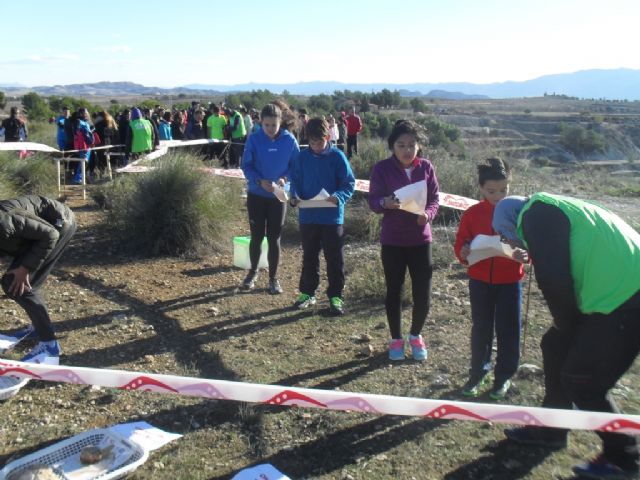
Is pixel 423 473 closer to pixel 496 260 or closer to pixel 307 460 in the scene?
pixel 307 460

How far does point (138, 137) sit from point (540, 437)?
34.8 feet

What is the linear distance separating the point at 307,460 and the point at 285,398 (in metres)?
0.44

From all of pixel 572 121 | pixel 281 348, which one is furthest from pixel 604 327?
pixel 572 121

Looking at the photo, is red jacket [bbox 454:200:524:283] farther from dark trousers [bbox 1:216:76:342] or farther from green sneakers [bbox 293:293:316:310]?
dark trousers [bbox 1:216:76:342]

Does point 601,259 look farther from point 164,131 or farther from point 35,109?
point 35,109

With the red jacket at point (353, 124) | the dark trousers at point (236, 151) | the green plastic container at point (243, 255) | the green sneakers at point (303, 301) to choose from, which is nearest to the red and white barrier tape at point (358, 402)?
the green sneakers at point (303, 301)

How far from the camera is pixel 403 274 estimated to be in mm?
4363

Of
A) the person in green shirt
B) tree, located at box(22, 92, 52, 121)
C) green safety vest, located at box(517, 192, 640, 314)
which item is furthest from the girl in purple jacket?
tree, located at box(22, 92, 52, 121)

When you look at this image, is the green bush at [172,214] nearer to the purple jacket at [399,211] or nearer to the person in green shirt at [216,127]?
the purple jacket at [399,211]

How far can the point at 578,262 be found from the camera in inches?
109

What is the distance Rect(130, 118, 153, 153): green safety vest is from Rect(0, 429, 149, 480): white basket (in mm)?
9674

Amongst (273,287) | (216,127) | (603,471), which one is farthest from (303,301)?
(216,127)

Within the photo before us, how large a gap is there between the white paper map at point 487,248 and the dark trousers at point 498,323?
21cm

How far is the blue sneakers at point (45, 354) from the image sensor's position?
13.8 ft
